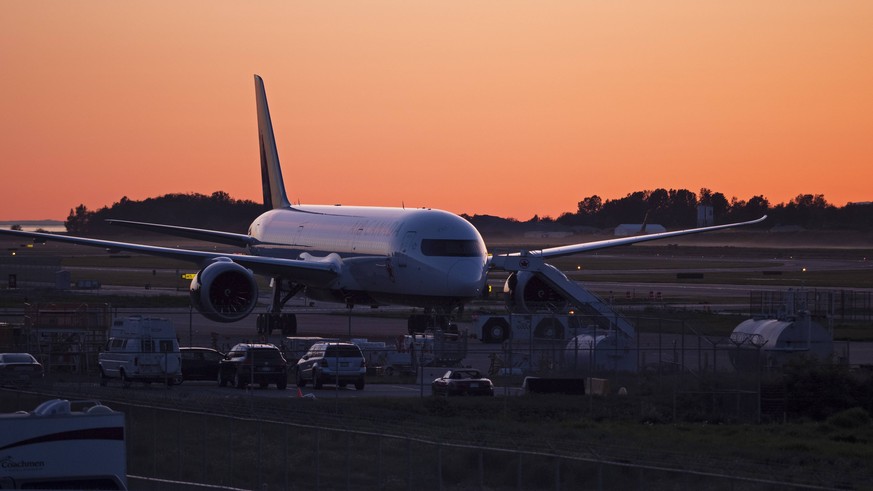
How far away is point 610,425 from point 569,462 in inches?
429

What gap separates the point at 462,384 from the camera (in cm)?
3438

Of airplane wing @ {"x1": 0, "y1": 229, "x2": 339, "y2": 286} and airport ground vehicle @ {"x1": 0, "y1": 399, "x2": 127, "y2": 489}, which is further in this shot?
airplane wing @ {"x1": 0, "y1": 229, "x2": 339, "y2": 286}

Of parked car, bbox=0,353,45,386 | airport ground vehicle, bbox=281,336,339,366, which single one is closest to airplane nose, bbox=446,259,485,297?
airport ground vehicle, bbox=281,336,339,366

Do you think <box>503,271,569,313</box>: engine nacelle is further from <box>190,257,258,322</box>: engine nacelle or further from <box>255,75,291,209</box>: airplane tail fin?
<box>255,75,291,209</box>: airplane tail fin

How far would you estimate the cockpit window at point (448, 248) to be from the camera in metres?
45.2

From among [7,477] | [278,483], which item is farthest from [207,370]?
[7,477]

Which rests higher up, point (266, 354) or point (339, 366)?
point (266, 354)

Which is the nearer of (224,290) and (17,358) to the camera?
(17,358)

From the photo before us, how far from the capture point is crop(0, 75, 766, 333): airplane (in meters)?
45.1

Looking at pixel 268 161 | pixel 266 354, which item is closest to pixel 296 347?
pixel 266 354

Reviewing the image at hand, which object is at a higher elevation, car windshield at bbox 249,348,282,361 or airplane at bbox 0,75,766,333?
airplane at bbox 0,75,766,333

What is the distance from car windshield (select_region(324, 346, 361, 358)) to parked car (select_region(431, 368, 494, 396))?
285 cm

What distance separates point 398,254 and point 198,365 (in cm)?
1025

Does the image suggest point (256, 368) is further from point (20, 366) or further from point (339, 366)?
point (20, 366)
